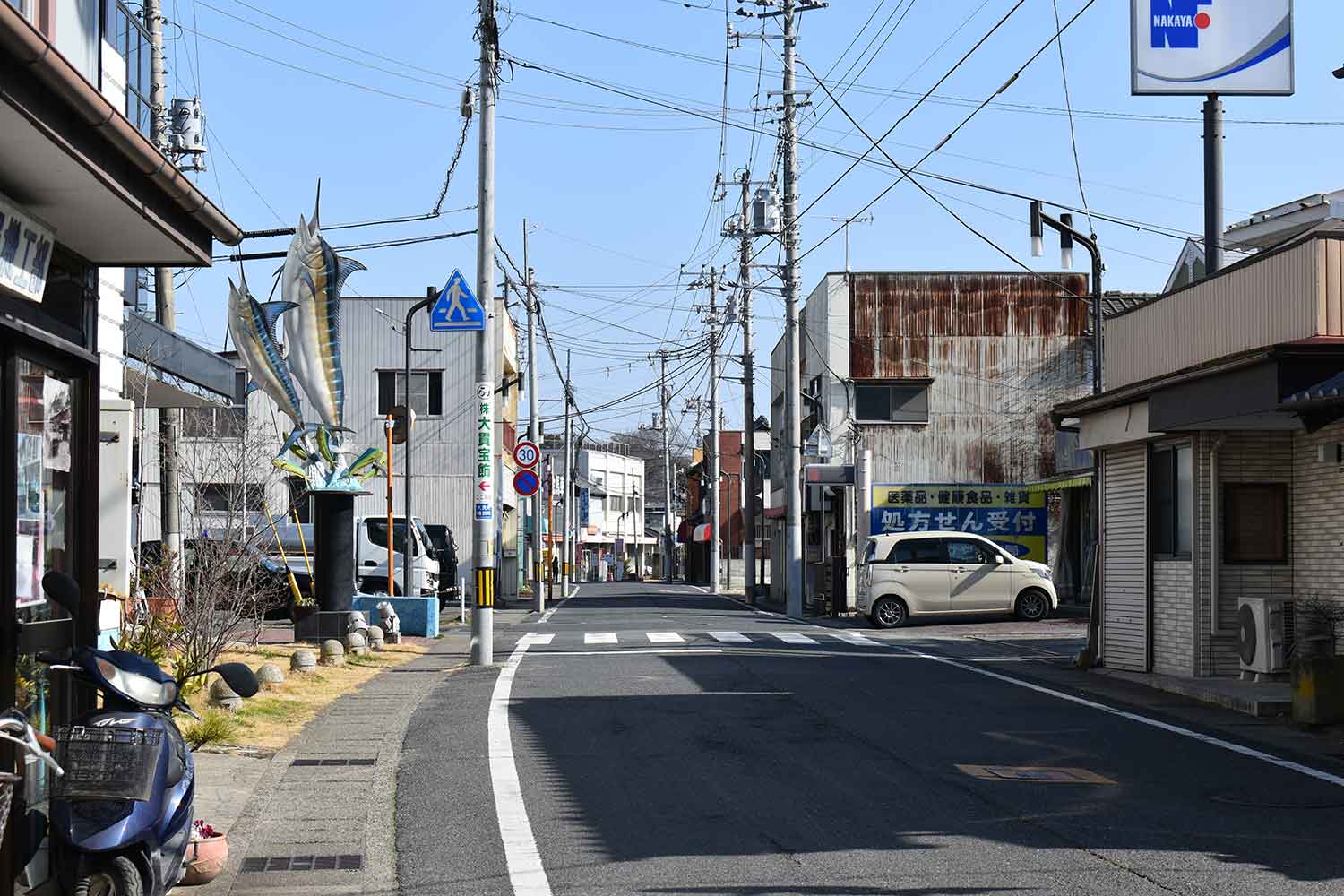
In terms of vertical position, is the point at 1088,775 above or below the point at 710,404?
below

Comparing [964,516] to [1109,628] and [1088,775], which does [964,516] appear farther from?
[1088,775]

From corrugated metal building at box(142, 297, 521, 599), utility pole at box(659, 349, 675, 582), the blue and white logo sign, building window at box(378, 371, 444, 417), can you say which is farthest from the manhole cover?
utility pole at box(659, 349, 675, 582)

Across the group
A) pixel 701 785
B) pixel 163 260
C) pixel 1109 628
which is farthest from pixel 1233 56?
pixel 163 260

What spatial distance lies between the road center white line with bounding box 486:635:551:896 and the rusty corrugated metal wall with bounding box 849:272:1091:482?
2621 centimetres

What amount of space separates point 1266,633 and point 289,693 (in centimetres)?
1000

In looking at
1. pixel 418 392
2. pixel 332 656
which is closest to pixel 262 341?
pixel 332 656

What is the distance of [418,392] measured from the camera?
45.7m

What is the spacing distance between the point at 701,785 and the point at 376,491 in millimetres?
37355

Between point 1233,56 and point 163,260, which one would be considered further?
point 1233,56

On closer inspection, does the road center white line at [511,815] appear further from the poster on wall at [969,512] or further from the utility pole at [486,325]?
the poster on wall at [969,512]

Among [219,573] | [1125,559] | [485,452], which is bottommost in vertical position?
[1125,559]

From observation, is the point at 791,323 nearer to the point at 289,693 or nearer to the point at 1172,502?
the point at 1172,502

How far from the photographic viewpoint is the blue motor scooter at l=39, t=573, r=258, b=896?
209 inches

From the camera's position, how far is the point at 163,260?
8055 millimetres
